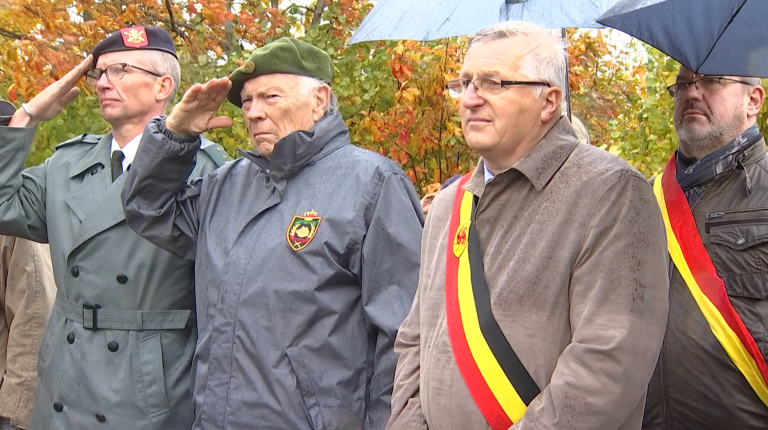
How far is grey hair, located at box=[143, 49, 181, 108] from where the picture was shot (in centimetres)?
410

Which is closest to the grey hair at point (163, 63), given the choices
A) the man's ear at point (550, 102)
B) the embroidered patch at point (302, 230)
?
the embroidered patch at point (302, 230)

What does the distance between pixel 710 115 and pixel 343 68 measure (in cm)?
332

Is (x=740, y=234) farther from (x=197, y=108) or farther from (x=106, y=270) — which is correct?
(x=106, y=270)

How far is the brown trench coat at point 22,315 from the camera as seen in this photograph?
4.44m

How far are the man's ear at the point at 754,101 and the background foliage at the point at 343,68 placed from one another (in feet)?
5.29

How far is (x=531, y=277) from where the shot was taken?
2.49m

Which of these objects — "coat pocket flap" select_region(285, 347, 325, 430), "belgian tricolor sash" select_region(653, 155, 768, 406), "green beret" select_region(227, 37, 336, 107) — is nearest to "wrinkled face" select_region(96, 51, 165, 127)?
"green beret" select_region(227, 37, 336, 107)

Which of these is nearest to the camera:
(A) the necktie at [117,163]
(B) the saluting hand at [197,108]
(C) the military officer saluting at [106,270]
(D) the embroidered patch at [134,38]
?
(B) the saluting hand at [197,108]

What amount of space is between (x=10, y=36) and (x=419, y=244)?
5041mm

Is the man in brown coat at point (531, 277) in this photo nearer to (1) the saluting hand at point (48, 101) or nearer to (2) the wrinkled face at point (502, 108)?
(2) the wrinkled face at point (502, 108)

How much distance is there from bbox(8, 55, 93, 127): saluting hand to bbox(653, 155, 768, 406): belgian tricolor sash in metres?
2.49

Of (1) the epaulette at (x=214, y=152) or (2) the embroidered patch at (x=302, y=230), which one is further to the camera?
(1) the epaulette at (x=214, y=152)

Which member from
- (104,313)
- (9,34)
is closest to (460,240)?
(104,313)

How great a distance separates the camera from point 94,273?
12.3ft
